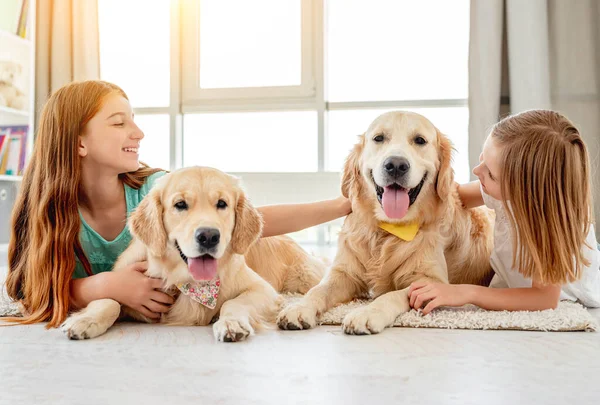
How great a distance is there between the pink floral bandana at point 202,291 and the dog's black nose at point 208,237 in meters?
0.19

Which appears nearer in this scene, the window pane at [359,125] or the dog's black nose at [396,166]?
the dog's black nose at [396,166]

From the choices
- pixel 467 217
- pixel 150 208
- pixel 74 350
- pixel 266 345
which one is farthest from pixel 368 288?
pixel 74 350

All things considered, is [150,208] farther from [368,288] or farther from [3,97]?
[3,97]

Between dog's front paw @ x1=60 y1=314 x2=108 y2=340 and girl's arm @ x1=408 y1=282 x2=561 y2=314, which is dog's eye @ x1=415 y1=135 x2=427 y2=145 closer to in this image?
girl's arm @ x1=408 y1=282 x2=561 y2=314

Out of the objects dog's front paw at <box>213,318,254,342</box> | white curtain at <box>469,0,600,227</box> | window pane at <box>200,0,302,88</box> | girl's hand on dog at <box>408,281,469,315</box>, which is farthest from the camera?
window pane at <box>200,0,302,88</box>

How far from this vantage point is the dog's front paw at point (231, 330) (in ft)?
5.41

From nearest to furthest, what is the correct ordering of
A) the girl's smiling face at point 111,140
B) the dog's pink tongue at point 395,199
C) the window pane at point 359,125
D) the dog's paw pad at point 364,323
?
the dog's paw pad at point 364,323 → the dog's pink tongue at point 395,199 → the girl's smiling face at point 111,140 → the window pane at point 359,125

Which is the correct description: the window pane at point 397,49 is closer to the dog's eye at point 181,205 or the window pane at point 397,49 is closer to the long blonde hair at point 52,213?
the long blonde hair at point 52,213

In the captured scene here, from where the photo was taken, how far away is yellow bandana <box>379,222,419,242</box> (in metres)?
2.16

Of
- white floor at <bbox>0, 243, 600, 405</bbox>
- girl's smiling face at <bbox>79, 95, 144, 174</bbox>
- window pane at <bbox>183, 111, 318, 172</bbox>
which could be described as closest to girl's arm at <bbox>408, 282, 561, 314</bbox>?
white floor at <bbox>0, 243, 600, 405</bbox>

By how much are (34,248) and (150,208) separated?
57 cm

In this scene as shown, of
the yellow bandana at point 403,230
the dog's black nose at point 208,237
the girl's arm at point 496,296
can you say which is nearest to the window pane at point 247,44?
the yellow bandana at point 403,230

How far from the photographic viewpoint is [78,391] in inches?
47.3

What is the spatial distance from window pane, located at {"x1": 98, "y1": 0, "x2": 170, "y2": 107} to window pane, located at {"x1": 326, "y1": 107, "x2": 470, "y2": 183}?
161cm
